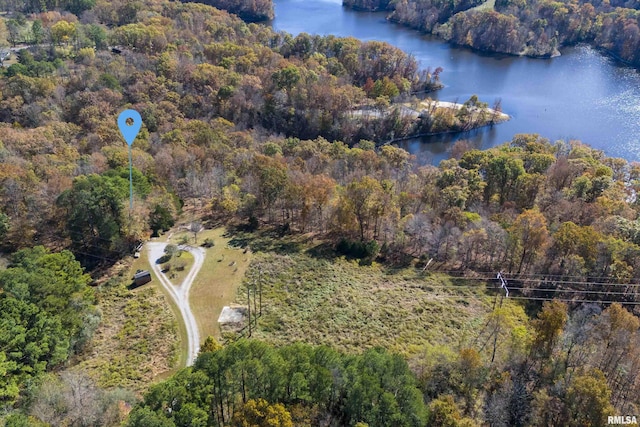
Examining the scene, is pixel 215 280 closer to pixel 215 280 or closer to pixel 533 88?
pixel 215 280

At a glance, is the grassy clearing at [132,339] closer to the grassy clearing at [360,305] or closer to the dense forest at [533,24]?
the grassy clearing at [360,305]

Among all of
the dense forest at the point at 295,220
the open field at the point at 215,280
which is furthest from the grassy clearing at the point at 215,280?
the dense forest at the point at 295,220

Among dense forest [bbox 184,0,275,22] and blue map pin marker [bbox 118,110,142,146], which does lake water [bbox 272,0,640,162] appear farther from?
blue map pin marker [bbox 118,110,142,146]

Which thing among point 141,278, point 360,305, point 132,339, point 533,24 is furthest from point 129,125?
point 533,24

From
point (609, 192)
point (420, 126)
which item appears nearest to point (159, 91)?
point (420, 126)

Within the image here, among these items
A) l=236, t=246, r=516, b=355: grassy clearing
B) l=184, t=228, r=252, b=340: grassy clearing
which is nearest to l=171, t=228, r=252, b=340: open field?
l=184, t=228, r=252, b=340: grassy clearing
